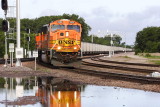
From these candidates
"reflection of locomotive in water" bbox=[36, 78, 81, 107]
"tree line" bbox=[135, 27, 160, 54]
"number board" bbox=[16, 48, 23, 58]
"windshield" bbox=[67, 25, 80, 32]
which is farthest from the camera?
"tree line" bbox=[135, 27, 160, 54]

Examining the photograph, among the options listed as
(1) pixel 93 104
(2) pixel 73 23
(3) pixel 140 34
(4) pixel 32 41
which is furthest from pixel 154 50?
(1) pixel 93 104

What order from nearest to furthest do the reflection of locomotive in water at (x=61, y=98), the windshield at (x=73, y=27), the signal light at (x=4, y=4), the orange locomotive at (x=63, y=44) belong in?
the reflection of locomotive in water at (x=61, y=98) < the signal light at (x=4, y=4) < the orange locomotive at (x=63, y=44) < the windshield at (x=73, y=27)

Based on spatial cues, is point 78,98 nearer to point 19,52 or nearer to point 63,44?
point 63,44

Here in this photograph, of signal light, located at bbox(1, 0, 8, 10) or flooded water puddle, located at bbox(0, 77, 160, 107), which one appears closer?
flooded water puddle, located at bbox(0, 77, 160, 107)

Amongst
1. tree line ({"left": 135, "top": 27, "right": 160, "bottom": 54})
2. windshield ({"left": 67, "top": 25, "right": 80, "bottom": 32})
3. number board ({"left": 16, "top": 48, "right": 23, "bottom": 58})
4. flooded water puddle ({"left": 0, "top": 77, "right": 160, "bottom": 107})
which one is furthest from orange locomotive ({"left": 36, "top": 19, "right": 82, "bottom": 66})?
tree line ({"left": 135, "top": 27, "right": 160, "bottom": 54})

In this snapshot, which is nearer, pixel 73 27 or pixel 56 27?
pixel 56 27

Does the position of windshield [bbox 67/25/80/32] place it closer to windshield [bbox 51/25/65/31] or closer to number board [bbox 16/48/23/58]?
windshield [bbox 51/25/65/31]

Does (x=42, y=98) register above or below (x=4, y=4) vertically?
below

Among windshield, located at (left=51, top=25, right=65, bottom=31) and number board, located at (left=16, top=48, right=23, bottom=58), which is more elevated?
windshield, located at (left=51, top=25, right=65, bottom=31)

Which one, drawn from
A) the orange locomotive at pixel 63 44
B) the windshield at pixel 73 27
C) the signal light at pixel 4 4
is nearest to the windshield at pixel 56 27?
the orange locomotive at pixel 63 44

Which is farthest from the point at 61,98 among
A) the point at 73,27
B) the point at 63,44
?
the point at 73,27

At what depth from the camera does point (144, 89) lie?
577 inches

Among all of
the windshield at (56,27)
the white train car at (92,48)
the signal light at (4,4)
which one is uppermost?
the signal light at (4,4)

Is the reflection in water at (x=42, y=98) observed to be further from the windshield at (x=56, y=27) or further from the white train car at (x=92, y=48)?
the white train car at (x=92, y=48)
